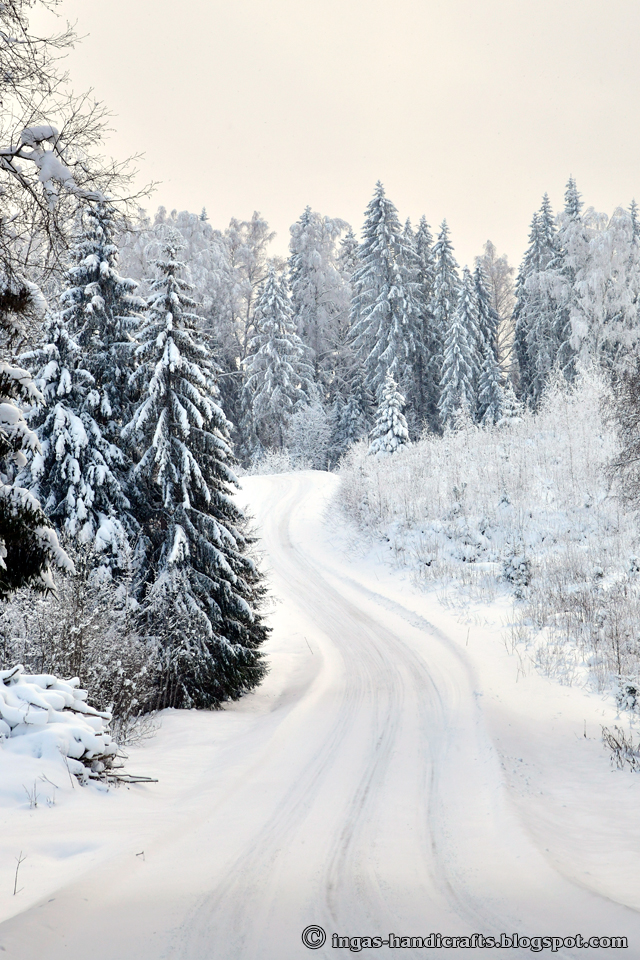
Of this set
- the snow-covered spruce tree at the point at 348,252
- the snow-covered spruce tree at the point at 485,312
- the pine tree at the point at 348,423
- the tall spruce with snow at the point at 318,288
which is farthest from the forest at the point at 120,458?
the snow-covered spruce tree at the point at 348,252

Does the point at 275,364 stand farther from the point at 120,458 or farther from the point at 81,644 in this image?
the point at 81,644

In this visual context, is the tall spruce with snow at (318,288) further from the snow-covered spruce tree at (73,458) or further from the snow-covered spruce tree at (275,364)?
the snow-covered spruce tree at (73,458)

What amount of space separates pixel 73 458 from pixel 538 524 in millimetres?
12096

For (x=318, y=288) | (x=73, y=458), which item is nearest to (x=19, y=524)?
(x=73, y=458)

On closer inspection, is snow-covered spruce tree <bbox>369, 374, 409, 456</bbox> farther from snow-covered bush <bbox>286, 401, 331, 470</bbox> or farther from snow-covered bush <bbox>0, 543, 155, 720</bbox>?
snow-covered bush <bbox>0, 543, 155, 720</bbox>

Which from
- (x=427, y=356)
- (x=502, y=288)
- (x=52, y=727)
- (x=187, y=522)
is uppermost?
(x=502, y=288)

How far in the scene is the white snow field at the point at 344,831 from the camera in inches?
140

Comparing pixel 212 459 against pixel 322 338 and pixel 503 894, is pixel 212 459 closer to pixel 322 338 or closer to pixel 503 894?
pixel 503 894

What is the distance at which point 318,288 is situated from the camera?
49.8m

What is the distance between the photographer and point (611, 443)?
63.4ft

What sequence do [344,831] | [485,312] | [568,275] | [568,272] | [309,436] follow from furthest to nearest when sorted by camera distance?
[485,312] < [309,436] < [568,272] < [568,275] < [344,831]

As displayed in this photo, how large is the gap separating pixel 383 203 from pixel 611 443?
3252 centimetres

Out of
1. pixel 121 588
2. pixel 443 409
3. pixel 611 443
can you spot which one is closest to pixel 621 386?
pixel 121 588

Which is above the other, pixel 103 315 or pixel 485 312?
pixel 485 312
